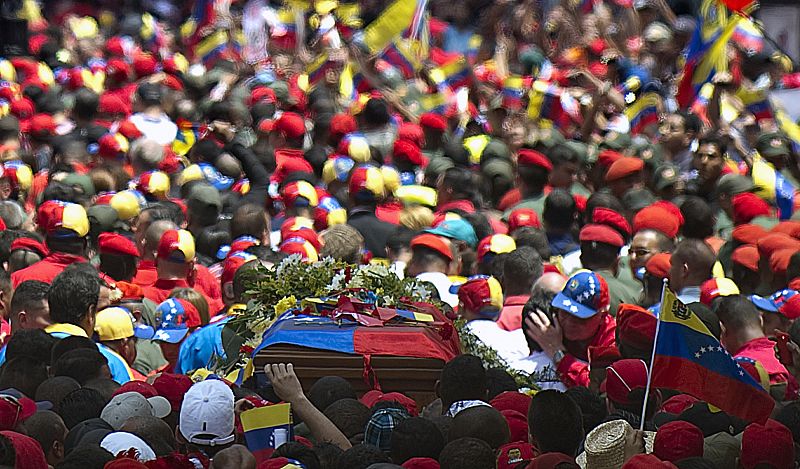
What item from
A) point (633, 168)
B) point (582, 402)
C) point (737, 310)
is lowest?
point (633, 168)

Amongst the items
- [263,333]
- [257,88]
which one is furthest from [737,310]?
[257,88]

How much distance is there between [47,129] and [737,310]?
8322 millimetres

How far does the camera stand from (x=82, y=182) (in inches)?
493

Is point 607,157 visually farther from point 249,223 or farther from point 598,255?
point 249,223

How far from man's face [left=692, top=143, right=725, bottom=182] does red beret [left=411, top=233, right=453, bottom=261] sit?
11.7ft

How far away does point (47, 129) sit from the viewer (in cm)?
1516

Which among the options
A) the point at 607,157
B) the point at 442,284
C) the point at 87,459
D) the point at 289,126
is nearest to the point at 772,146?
the point at 607,157

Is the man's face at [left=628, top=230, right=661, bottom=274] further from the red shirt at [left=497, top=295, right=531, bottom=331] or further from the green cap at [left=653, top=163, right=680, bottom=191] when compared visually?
the green cap at [left=653, top=163, right=680, bottom=191]

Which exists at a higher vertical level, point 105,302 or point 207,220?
point 105,302

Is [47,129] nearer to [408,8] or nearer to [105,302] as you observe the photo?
[408,8]

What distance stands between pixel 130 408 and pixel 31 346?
1.20 m

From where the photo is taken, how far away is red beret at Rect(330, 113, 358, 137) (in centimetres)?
1479

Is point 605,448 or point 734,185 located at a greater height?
point 605,448

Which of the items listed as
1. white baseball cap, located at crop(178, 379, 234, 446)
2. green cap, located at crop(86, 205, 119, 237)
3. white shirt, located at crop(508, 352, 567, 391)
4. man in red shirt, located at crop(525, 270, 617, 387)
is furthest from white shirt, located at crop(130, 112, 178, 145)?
white baseball cap, located at crop(178, 379, 234, 446)
